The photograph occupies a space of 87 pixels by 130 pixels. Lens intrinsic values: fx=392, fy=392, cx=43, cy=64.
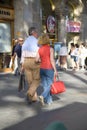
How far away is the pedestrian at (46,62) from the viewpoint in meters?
8.75

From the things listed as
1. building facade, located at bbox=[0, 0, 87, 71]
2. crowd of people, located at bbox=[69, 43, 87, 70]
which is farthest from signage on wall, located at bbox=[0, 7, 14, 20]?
crowd of people, located at bbox=[69, 43, 87, 70]

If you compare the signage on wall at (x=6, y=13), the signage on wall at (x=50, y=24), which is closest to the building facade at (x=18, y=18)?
the signage on wall at (x=6, y=13)

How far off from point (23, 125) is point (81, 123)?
102 cm

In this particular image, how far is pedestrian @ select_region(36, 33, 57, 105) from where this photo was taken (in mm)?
8750

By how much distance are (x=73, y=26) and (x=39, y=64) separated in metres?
18.2

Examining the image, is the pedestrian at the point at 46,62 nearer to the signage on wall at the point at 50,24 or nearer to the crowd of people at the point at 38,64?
the crowd of people at the point at 38,64

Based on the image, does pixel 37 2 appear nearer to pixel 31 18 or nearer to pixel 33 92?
pixel 31 18

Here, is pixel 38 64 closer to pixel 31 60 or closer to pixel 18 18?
pixel 31 60

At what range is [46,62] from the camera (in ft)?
28.8

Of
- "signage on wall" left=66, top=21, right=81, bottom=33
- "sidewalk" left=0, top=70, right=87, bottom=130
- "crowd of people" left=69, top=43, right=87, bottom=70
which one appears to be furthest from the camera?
"signage on wall" left=66, top=21, right=81, bottom=33

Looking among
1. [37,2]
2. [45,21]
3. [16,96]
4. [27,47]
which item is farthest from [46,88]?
[45,21]

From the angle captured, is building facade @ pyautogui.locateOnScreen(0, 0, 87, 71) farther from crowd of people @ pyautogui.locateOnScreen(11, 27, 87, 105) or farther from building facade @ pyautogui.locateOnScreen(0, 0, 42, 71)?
crowd of people @ pyautogui.locateOnScreen(11, 27, 87, 105)

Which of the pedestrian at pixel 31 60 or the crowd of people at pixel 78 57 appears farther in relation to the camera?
the crowd of people at pixel 78 57

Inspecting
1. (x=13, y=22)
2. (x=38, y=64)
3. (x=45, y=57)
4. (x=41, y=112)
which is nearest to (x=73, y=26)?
(x=13, y=22)
